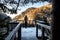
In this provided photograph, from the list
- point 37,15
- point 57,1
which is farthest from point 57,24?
point 37,15

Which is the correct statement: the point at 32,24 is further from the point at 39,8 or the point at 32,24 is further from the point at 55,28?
the point at 55,28

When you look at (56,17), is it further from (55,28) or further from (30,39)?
(30,39)

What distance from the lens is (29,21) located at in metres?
14.2

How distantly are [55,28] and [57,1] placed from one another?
8.2 inches

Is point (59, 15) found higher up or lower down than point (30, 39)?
A: higher up

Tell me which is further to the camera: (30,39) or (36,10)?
(36,10)

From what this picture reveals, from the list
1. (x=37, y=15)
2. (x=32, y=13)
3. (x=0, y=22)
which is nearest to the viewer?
(x=0, y=22)

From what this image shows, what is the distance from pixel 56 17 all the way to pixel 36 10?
14595 millimetres

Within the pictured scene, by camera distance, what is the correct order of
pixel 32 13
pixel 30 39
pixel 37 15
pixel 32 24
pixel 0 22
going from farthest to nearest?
1. pixel 32 13
2. pixel 37 15
3. pixel 32 24
4. pixel 30 39
5. pixel 0 22

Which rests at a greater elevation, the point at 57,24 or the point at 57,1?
the point at 57,1

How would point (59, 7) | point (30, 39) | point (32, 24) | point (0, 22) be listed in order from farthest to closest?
point (32, 24)
point (30, 39)
point (0, 22)
point (59, 7)

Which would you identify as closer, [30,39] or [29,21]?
[30,39]

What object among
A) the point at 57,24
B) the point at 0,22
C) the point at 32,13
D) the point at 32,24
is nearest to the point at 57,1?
the point at 57,24

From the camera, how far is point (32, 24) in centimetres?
1392
